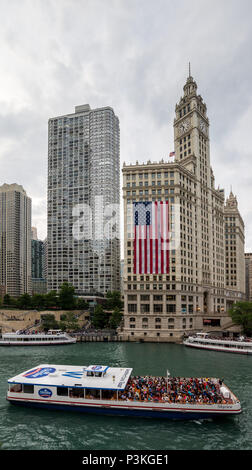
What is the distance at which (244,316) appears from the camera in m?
98.3

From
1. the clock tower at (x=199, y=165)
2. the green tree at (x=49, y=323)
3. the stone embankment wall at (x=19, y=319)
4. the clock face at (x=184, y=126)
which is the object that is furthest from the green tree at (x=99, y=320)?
the clock face at (x=184, y=126)

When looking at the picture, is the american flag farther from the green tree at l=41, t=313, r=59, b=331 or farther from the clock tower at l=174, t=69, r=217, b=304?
the green tree at l=41, t=313, r=59, b=331

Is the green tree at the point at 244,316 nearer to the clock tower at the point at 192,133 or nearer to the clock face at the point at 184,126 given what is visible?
the clock tower at the point at 192,133

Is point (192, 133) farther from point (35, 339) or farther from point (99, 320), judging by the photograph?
point (35, 339)

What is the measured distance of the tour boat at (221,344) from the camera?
269 feet

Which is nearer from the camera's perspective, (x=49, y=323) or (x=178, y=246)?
(x=178, y=246)

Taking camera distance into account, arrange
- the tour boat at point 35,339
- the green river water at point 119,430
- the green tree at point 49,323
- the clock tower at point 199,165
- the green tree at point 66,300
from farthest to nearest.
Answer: the green tree at point 66,300
the clock tower at point 199,165
the green tree at point 49,323
the tour boat at point 35,339
the green river water at point 119,430

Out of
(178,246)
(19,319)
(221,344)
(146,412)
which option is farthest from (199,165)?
→ (146,412)

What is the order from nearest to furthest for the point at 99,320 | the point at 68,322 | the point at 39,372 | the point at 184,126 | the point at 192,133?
1. the point at 39,372
2. the point at 68,322
3. the point at 99,320
4. the point at 192,133
5. the point at 184,126

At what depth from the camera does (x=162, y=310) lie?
103312mm

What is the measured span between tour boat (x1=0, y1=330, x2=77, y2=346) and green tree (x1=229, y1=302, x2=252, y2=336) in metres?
52.3

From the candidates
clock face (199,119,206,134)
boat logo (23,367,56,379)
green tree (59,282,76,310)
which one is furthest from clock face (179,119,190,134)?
boat logo (23,367,56,379)

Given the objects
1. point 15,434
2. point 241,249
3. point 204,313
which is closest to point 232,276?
point 241,249

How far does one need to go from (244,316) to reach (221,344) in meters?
17.3
